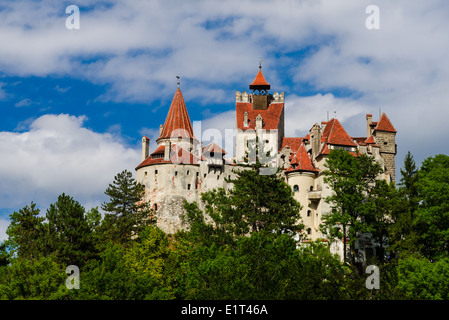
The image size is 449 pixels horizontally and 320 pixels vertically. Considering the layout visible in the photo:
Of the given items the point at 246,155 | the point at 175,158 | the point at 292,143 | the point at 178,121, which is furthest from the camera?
the point at 178,121

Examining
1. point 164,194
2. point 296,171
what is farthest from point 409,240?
point 164,194

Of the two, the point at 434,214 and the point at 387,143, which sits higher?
the point at 387,143

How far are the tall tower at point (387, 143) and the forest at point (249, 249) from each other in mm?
13611

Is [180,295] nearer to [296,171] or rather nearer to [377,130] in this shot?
[296,171]

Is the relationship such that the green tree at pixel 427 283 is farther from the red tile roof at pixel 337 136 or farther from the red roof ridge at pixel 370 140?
the red roof ridge at pixel 370 140

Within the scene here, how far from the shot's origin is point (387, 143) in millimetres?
72375

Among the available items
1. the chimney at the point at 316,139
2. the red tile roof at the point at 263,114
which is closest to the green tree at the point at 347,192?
the chimney at the point at 316,139

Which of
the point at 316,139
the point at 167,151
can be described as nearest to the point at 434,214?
the point at 316,139

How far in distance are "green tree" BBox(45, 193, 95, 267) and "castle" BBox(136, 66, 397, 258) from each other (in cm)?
1826

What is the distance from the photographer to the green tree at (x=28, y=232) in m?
52.6

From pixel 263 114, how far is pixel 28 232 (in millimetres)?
36151

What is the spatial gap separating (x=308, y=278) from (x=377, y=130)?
38848mm

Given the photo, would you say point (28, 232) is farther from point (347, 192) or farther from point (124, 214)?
point (347, 192)

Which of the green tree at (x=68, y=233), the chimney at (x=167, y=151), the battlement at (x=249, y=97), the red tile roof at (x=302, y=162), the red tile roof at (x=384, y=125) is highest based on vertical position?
the battlement at (x=249, y=97)
